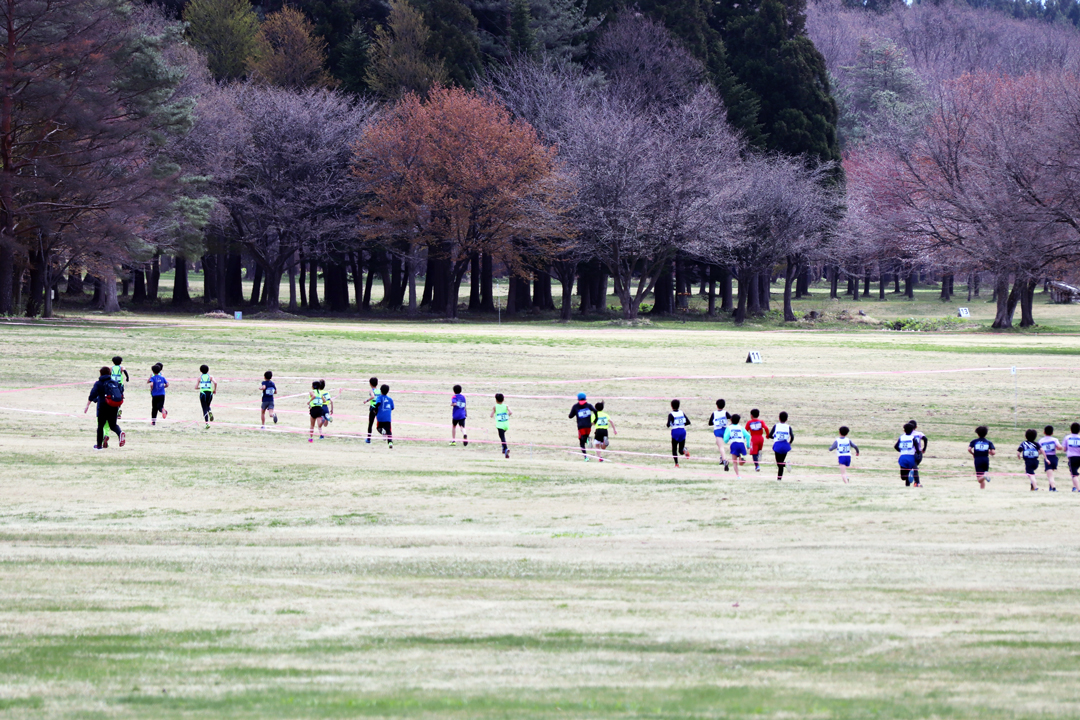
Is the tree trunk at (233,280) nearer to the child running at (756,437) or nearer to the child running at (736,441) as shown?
the child running at (756,437)

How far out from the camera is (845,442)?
68.4 feet

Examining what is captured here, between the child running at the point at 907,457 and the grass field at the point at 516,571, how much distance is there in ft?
1.34

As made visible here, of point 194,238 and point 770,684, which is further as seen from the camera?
point 194,238

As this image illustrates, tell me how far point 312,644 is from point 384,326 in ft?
159

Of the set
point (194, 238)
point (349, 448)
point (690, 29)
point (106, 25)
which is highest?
point (690, 29)

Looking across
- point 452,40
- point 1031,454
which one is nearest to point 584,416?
point 1031,454

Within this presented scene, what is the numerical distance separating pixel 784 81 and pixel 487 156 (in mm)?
27816

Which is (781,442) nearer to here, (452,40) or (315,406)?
(315,406)

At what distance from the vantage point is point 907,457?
20141 mm

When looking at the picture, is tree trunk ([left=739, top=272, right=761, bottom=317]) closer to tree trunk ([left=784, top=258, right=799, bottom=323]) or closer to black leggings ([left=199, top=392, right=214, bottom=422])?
tree trunk ([left=784, top=258, right=799, bottom=323])

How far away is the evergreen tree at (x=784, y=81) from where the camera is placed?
82.4 m

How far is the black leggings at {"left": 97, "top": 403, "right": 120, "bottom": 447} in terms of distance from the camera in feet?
71.5

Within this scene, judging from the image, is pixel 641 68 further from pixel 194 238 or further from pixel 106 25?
pixel 106 25

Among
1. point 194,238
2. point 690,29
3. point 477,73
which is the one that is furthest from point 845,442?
point 690,29
